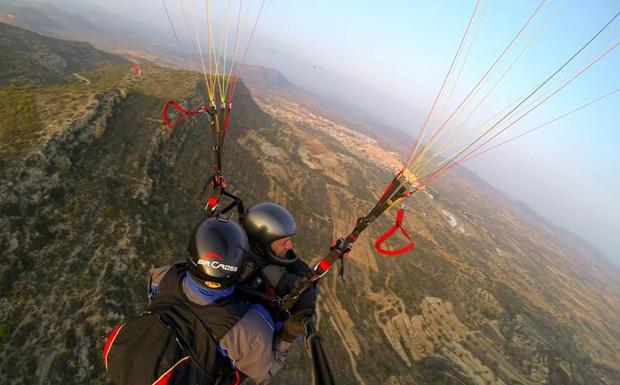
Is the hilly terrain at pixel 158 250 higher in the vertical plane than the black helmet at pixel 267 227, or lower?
lower

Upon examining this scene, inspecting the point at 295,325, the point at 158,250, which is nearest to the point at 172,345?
the point at 295,325

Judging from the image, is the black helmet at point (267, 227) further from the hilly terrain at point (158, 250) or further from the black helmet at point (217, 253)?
the hilly terrain at point (158, 250)

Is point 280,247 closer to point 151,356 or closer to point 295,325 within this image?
point 295,325

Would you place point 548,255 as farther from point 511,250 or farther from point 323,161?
point 323,161

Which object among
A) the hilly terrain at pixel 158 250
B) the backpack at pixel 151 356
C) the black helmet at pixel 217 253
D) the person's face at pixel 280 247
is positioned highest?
the black helmet at pixel 217 253

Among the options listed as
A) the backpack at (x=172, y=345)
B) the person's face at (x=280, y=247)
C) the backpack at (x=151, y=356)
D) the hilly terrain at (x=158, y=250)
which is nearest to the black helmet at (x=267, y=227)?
the person's face at (x=280, y=247)

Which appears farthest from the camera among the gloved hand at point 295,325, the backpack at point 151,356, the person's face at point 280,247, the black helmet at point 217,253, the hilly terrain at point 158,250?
the hilly terrain at point 158,250

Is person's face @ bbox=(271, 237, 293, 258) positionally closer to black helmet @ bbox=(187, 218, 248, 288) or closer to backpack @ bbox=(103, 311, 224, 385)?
black helmet @ bbox=(187, 218, 248, 288)

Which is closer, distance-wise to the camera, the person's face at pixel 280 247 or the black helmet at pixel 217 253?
the black helmet at pixel 217 253
